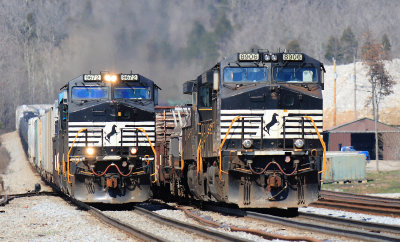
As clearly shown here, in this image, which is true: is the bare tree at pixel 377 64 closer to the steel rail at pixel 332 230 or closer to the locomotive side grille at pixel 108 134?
the locomotive side grille at pixel 108 134

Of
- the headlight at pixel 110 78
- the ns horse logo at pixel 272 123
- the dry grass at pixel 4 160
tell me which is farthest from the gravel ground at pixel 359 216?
the dry grass at pixel 4 160

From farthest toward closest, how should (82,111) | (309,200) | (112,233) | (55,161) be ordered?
(55,161), (82,111), (309,200), (112,233)

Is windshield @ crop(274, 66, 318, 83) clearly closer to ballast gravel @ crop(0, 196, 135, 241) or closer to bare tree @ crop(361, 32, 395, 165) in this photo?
ballast gravel @ crop(0, 196, 135, 241)

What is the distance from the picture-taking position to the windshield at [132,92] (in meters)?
19.9

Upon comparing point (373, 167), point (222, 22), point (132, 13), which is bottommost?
point (373, 167)

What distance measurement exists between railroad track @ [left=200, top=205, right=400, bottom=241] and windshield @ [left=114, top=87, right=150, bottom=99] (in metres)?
4.94

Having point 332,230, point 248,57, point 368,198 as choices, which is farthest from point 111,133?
point 368,198

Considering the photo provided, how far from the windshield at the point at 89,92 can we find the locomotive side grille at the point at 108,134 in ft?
2.77

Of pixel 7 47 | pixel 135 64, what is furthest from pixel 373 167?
pixel 7 47

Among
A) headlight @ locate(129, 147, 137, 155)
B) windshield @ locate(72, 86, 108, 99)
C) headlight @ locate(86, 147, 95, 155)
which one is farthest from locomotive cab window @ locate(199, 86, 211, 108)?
headlight @ locate(86, 147, 95, 155)

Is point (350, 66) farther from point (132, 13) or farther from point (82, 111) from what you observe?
point (82, 111)

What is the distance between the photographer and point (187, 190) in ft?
68.0

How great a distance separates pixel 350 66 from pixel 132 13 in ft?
228

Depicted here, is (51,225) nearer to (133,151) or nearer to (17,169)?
(133,151)
